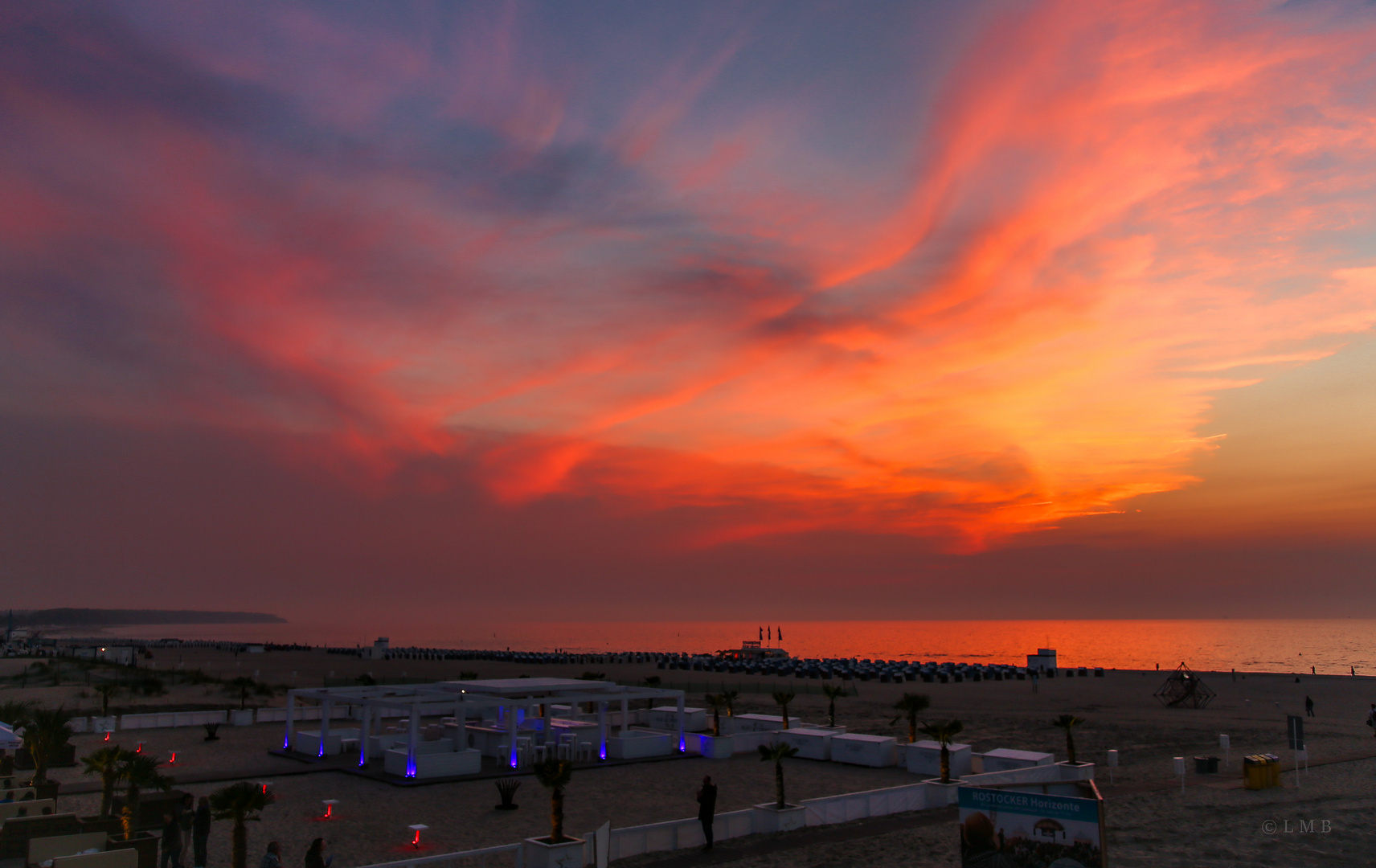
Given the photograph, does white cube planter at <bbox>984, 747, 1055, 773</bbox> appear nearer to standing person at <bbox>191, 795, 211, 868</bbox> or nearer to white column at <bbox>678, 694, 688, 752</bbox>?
white column at <bbox>678, 694, 688, 752</bbox>

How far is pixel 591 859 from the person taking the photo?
1642 cm

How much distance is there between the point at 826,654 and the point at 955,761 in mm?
158256

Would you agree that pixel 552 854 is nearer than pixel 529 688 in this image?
Yes

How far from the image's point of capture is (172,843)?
51.5 feet

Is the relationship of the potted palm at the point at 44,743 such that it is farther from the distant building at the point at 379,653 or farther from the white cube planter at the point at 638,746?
the distant building at the point at 379,653

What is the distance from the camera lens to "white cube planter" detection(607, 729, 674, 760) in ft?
104

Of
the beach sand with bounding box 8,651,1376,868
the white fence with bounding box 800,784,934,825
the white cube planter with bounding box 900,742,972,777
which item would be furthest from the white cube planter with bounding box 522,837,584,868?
the white cube planter with bounding box 900,742,972,777

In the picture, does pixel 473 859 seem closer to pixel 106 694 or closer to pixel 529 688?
pixel 529 688

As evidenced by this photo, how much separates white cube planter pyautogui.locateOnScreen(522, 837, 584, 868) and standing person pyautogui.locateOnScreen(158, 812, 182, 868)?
20.6 ft

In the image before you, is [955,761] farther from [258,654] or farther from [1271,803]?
[258,654]

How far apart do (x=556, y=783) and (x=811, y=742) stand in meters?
17.5

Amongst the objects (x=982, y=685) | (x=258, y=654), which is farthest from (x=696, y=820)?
(x=258, y=654)

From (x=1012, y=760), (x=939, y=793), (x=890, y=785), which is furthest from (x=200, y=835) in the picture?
(x=1012, y=760)

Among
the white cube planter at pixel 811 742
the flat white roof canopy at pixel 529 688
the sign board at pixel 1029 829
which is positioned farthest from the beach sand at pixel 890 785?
the sign board at pixel 1029 829
